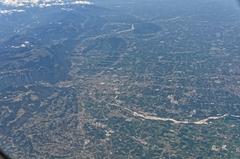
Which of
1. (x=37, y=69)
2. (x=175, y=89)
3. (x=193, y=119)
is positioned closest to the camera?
(x=193, y=119)

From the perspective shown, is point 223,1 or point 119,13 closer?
point 119,13

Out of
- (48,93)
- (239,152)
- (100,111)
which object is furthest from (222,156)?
(48,93)

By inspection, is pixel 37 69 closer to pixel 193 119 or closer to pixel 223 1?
pixel 193 119

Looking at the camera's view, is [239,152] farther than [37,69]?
No

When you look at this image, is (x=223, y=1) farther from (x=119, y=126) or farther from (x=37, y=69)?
(x=119, y=126)

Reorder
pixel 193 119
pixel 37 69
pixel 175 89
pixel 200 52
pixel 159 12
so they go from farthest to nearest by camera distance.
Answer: pixel 159 12 < pixel 200 52 < pixel 37 69 < pixel 175 89 < pixel 193 119

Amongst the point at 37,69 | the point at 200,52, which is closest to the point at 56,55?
the point at 37,69
